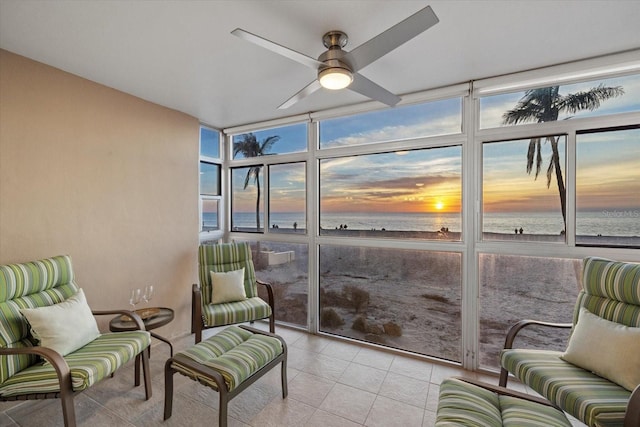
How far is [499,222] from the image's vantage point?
2580 millimetres

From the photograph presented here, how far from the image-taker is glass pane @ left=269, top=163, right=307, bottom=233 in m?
3.61

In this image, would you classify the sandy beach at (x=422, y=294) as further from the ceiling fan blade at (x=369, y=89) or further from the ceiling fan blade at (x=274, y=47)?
the ceiling fan blade at (x=274, y=47)

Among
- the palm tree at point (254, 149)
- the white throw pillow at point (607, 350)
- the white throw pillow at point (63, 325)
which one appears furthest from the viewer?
the palm tree at point (254, 149)

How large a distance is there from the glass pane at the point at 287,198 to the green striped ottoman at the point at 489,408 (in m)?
2.37

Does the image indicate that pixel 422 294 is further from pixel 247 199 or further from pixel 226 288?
pixel 247 199

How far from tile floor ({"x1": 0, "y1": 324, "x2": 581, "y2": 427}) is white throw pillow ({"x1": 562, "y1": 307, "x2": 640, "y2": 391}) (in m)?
0.94

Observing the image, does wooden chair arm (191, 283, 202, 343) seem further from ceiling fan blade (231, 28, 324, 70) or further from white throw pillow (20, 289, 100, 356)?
ceiling fan blade (231, 28, 324, 70)

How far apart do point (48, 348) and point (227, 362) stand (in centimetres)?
107

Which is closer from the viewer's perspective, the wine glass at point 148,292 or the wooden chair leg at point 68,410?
the wooden chair leg at point 68,410

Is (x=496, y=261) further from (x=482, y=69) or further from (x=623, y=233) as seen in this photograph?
(x=482, y=69)

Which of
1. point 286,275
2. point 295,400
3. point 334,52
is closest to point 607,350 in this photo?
point 295,400

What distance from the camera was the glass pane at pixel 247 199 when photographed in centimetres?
394

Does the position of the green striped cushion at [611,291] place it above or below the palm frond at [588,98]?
below

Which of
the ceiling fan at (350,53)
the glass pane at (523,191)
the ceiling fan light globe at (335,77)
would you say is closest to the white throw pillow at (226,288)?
the ceiling fan at (350,53)
